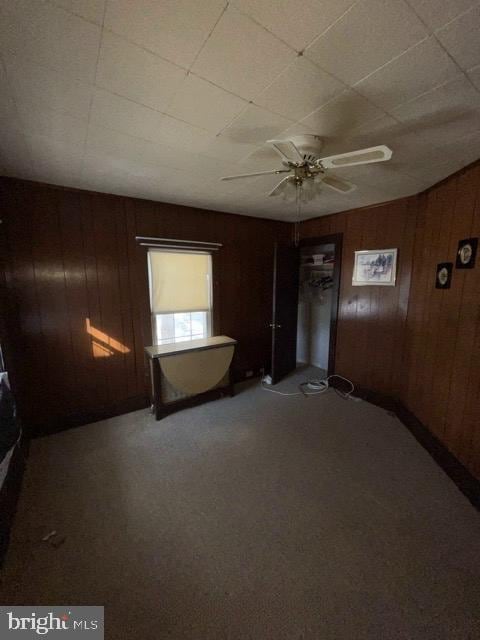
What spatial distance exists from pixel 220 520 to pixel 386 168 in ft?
9.41

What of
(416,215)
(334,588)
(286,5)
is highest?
(286,5)

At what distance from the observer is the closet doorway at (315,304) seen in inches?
157

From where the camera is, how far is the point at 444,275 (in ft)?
7.09

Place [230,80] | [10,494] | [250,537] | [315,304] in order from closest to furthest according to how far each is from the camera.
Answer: [230,80] → [250,537] → [10,494] → [315,304]

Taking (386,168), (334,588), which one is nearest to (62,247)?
(386,168)

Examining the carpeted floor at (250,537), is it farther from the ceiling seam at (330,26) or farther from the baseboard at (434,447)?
the ceiling seam at (330,26)

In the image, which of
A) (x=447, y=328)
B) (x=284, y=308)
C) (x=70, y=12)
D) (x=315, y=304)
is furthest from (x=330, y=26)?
(x=315, y=304)

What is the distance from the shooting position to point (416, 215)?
2.61 metres

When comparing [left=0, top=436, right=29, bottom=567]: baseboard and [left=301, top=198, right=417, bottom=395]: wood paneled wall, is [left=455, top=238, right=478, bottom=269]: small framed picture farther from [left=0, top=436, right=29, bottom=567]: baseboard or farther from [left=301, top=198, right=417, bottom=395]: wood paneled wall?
[left=0, top=436, right=29, bottom=567]: baseboard

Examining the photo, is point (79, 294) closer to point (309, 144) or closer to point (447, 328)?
point (309, 144)

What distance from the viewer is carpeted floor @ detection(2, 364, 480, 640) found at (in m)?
1.16

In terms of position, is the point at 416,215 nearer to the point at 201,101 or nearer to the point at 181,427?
the point at 201,101

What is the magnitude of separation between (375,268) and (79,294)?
11.0ft

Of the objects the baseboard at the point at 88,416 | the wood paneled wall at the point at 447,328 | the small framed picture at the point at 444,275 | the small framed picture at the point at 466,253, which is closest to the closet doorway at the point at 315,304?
the wood paneled wall at the point at 447,328
